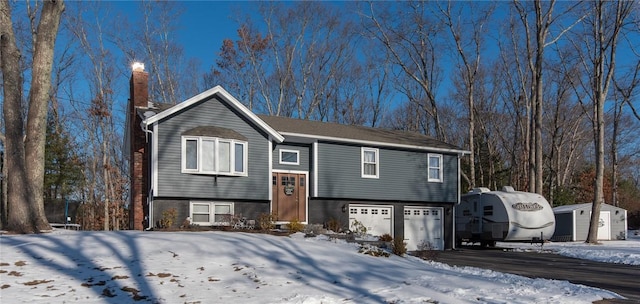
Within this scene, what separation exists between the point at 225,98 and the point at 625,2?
2265cm

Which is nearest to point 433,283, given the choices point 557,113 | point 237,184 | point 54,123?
point 237,184

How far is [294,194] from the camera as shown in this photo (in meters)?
21.7

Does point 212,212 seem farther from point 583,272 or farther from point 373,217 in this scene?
point 583,272

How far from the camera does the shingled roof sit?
2216cm

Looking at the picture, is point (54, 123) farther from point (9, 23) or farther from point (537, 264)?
point (537, 264)

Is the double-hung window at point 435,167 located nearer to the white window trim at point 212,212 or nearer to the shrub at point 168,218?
the white window trim at point 212,212

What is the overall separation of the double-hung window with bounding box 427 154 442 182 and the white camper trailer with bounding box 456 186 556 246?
2.92 meters

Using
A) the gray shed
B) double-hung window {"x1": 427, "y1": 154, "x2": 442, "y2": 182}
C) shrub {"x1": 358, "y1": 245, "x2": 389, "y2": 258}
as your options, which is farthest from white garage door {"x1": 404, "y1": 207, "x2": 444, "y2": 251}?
the gray shed

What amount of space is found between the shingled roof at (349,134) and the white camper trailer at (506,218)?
3.01m

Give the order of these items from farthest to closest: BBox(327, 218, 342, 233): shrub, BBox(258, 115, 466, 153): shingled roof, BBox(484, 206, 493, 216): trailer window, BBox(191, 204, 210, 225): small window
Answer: BBox(484, 206, 493, 216): trailer window
BBox(258, 115, 466, 153): shingled roof
BBox(327, 218, 342, 233): shrub
BBox(191, 204, 210, 225): small window

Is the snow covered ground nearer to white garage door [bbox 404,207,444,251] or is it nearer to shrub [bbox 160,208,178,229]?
shrub [bbox 160,208,178,229]

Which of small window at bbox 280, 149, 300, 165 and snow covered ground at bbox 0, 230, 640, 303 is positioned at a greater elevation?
small window at bbox 280, 149, 300, 165

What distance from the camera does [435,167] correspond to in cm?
2538

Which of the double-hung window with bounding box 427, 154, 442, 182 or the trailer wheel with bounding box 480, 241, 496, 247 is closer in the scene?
the double-hung window with bounding box 427, 154, 442, 182
